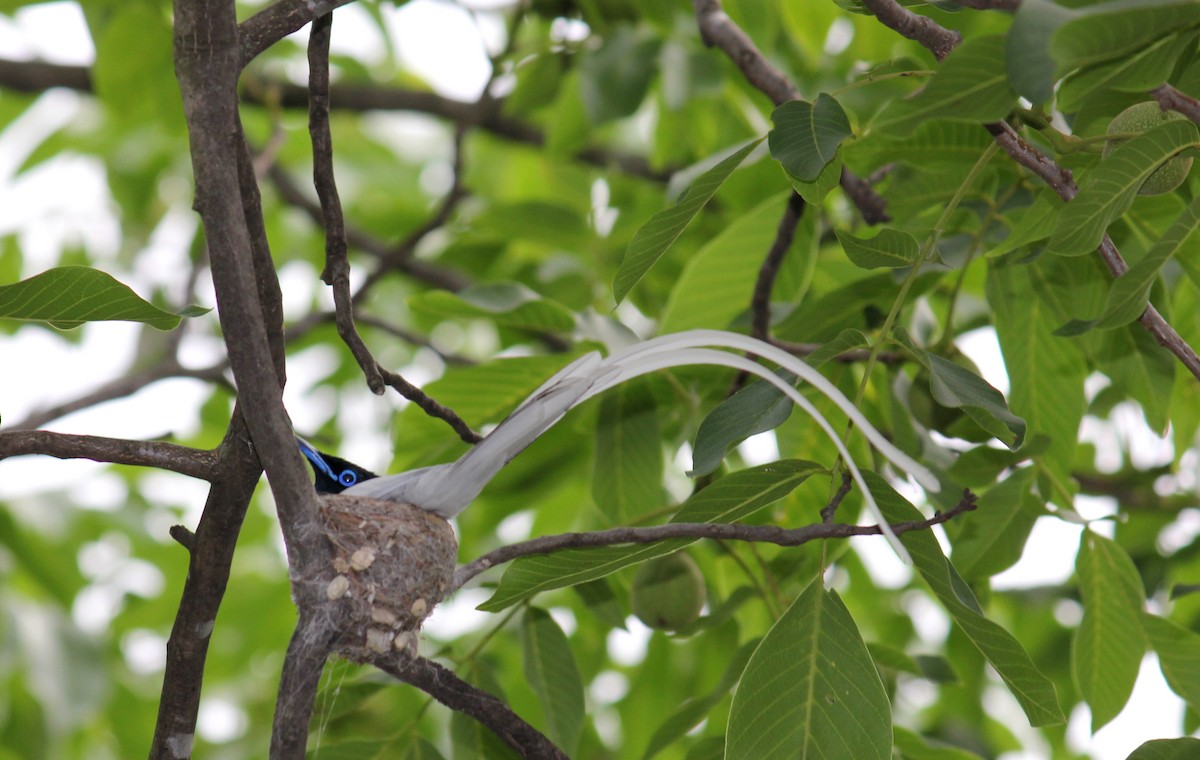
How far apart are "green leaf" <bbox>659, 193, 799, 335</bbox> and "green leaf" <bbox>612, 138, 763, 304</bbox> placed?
42.1 inches

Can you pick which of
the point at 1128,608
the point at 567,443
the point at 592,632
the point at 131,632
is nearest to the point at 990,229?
the point at 1128,608

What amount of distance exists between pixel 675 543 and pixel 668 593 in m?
0.78

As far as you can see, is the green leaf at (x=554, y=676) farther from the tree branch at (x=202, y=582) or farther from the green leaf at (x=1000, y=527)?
the green leaf at (x=1000, y=527)

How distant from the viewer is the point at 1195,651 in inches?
93.4

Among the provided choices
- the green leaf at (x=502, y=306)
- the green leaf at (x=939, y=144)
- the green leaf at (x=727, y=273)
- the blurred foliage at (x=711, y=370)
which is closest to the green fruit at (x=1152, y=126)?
the blurred foliage at (x=711, y=370)

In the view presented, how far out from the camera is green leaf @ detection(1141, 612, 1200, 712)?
2381mm

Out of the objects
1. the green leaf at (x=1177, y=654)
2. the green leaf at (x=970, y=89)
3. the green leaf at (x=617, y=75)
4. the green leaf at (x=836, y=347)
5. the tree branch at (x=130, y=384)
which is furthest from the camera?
the green leaf at (x=617, y=75)

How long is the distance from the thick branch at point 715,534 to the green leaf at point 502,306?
84 cm

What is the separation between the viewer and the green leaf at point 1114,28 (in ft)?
4.31

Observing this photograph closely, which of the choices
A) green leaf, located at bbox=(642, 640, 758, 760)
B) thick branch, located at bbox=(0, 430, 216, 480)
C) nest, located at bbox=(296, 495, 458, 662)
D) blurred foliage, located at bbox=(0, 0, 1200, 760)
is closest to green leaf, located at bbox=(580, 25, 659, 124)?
blurred foliage, located at bbox=(0, 0, 1200, 760)

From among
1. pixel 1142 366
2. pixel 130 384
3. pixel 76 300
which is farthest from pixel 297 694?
pixel 130 384

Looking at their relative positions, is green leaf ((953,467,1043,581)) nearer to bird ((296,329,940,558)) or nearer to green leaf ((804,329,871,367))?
bird ((296,329,940,558))

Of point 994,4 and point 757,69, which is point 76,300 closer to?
point 994,4

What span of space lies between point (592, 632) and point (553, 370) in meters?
1.45
